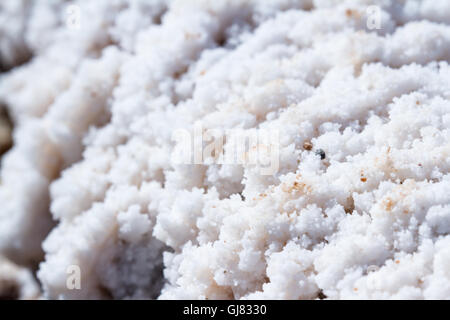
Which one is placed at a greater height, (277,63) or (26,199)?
(277,63)

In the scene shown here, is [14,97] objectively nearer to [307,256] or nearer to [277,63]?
[277,63]

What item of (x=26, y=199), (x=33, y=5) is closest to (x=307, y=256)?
(x=26, y=199)

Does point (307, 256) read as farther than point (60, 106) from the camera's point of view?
No

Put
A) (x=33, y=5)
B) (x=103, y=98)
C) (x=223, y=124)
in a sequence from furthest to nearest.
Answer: (x=33, y=5) → (x=103, y=98) → (x=223, y=124)

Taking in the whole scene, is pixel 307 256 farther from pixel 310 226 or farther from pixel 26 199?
pixel 26 199

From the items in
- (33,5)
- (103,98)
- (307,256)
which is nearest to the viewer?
(307,256)

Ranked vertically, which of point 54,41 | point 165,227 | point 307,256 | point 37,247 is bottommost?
point 307,256
